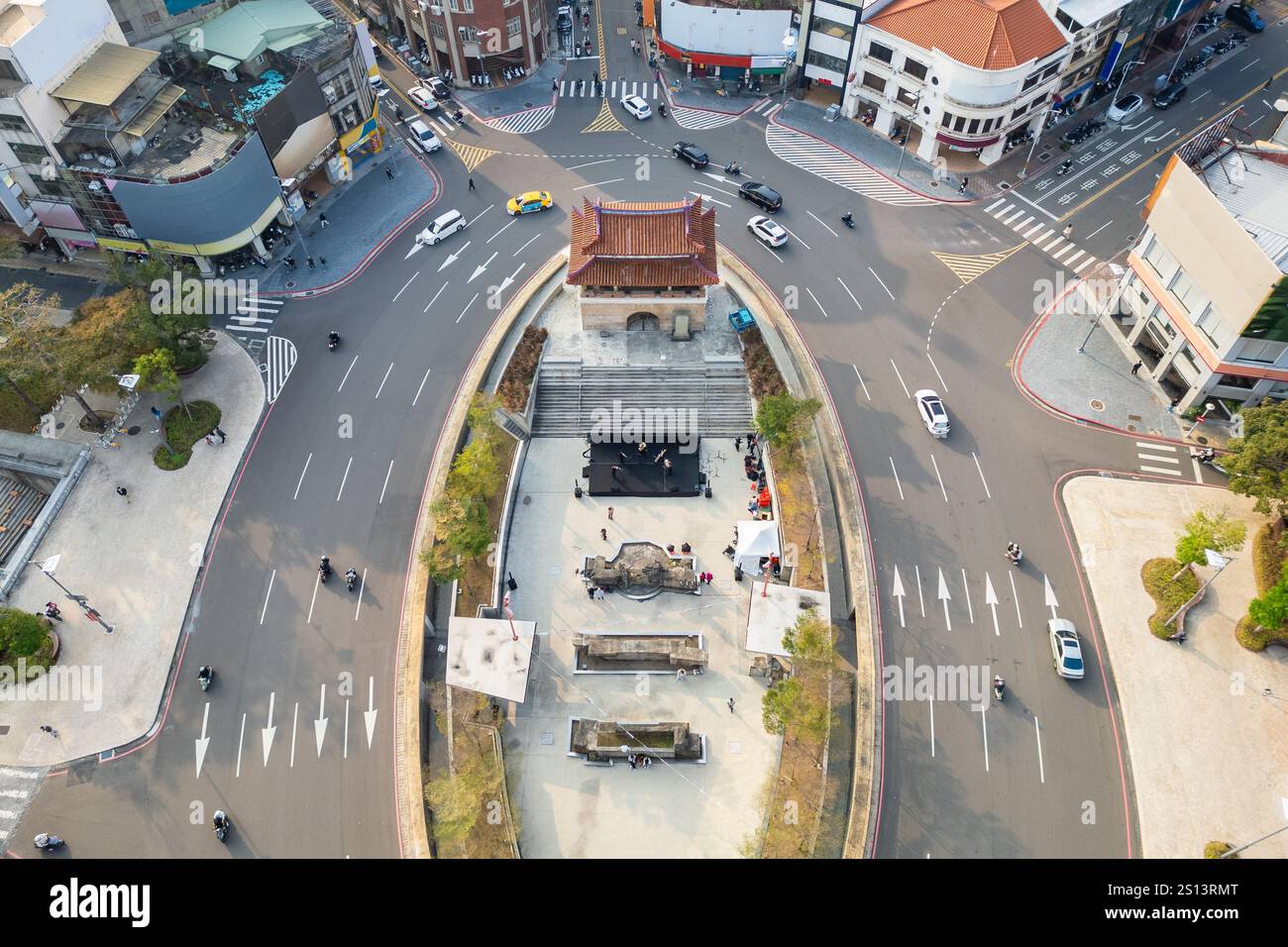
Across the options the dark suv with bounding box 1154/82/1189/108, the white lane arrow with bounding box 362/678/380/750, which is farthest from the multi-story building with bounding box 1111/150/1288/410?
the white lane arrow with bounding box 362/678/380/750

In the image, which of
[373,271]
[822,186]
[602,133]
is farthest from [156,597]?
[822,186]

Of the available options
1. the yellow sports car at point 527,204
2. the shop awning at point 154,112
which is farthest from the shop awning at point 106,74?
the yellow sports car at point 527,204

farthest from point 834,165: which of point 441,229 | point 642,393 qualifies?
point 441,229

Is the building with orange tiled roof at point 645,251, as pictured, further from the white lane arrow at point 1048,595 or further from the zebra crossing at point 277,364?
the white lane arrow at point 1048,595

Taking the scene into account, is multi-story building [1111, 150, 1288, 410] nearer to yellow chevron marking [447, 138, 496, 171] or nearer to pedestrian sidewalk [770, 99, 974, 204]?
pedestrian sidewalk [770, 99, 974, 204]

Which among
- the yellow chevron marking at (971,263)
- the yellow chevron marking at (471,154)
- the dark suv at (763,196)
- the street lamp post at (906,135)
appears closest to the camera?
the yellow chevron marking at (971,263)

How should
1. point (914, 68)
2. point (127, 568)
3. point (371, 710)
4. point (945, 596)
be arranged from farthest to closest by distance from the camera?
point (914, 68) < point (127, 568) < point (945, 596) < point (371, 710)

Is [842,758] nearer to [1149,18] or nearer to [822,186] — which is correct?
[822,186]

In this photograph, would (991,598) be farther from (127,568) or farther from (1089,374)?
(127,568)
